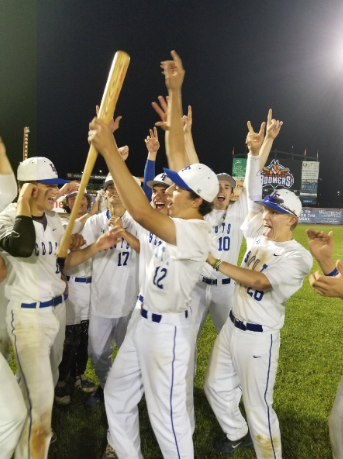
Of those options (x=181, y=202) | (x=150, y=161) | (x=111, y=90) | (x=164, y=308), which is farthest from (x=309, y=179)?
(x=111, y=90)

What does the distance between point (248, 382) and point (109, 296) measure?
153 cm

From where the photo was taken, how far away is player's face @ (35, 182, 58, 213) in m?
2.74

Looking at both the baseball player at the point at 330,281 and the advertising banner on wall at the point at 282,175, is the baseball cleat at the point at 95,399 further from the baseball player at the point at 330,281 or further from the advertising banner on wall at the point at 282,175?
the advertising banner on wall at the point at 282,175

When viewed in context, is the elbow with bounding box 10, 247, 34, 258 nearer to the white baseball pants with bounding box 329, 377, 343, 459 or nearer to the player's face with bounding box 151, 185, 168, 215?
the player's face with bounding box 151, 185, 168, 215

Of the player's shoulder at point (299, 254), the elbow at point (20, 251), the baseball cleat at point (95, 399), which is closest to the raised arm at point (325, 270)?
the player's shoulder at point (299, 254)

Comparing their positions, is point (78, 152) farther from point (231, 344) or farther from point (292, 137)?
point (231, 344)

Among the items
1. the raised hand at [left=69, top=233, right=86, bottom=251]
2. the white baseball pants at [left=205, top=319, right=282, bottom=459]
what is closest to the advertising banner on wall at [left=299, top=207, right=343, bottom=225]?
the white baseball pants at [left=205, top=319, right=282, bottom=459]

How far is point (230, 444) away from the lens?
9.37 ft

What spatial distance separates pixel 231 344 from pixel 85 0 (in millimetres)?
5265

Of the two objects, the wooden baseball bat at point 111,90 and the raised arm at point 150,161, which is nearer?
the wooden baseball bat at point 111,90

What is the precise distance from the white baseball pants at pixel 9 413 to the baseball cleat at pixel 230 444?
170 centimetres

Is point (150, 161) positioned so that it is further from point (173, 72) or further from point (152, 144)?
point (173, 72)

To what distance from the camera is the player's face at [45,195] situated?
2742 millimetres

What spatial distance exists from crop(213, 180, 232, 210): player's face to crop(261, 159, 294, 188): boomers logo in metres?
32.1
